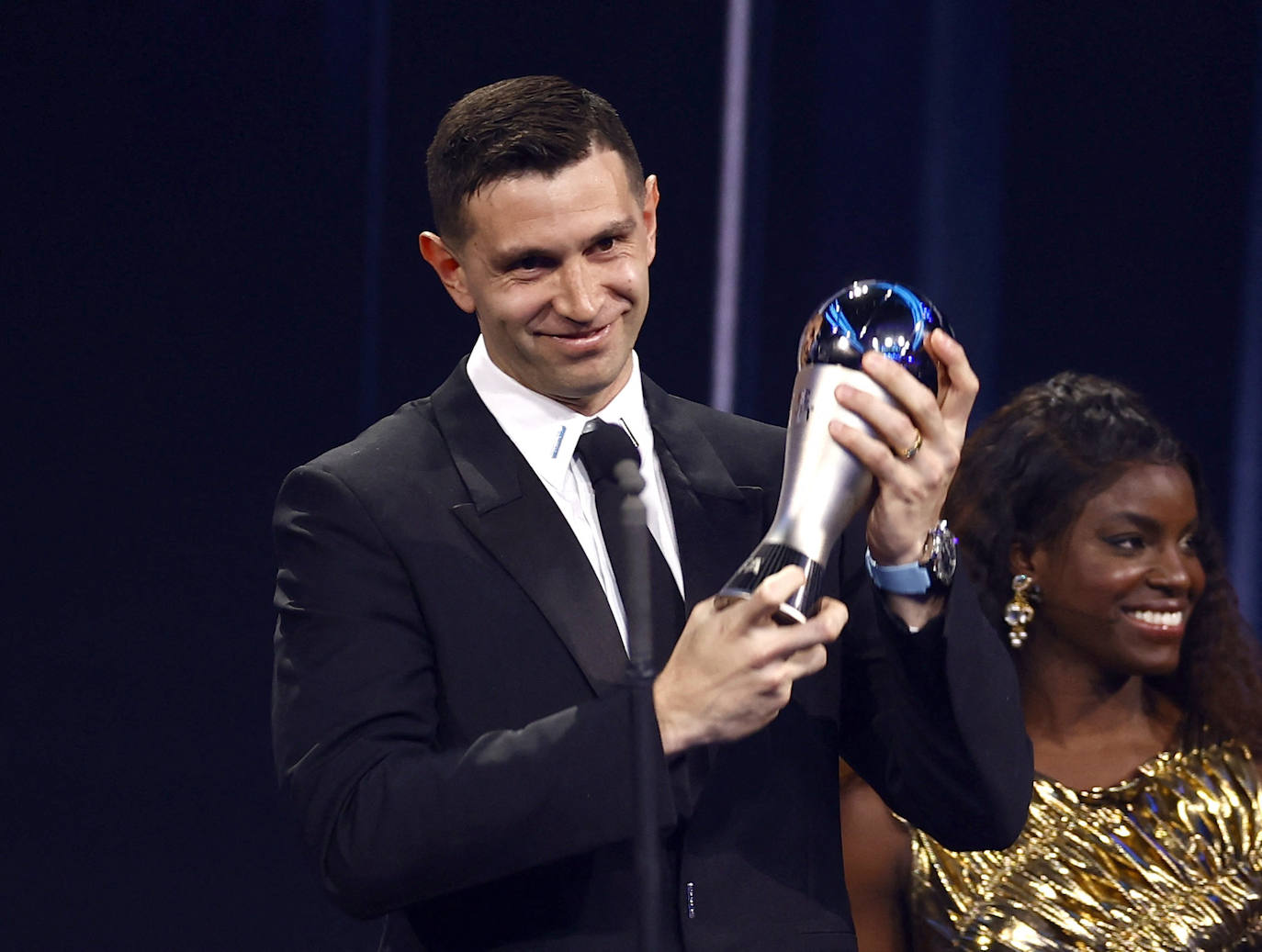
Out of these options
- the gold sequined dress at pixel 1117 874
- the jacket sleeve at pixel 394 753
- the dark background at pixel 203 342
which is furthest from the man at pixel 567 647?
the dark background at pixel 203 342

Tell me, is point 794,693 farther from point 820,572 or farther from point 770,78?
point 770,78

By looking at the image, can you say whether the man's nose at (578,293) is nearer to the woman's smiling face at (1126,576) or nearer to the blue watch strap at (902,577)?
the blue watch strap at (902,577)

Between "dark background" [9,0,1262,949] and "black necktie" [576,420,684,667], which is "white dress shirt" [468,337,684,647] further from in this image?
"dark background" [9,0,1262,949]

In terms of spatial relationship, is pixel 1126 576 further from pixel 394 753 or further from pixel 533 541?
pixel 394 753

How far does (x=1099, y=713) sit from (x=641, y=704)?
51.4 inches

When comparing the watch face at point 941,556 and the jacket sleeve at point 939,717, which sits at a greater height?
the watch face at point 941,556

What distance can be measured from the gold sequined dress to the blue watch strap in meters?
0.87

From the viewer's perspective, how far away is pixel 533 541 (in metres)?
1.37

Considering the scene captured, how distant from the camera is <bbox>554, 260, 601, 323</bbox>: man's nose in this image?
1.38 meters

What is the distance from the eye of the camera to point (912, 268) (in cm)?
292

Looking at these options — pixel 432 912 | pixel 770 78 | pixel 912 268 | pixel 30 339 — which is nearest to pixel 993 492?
pixel 912 268

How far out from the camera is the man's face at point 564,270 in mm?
1391

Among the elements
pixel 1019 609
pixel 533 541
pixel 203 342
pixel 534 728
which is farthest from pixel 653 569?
pixel 203 342

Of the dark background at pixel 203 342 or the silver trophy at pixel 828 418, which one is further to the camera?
the dark background at pixel 203 342
